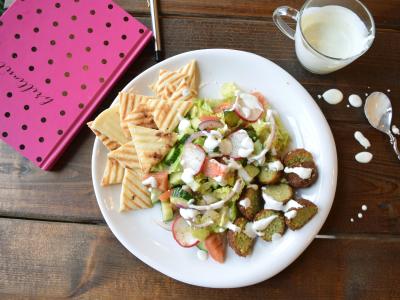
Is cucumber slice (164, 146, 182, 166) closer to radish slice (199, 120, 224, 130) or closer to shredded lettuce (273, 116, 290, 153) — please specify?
radish slice (199, 120, 224, 130)

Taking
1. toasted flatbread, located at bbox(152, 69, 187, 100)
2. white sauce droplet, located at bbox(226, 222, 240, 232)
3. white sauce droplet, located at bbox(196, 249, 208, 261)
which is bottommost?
white sauce droplet, located at bbox(196, 249, 208, 261)

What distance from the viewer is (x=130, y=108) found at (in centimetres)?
143

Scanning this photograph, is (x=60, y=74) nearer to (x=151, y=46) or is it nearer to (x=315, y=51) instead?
(x=151, y=46)

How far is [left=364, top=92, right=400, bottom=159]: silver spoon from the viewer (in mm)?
1501

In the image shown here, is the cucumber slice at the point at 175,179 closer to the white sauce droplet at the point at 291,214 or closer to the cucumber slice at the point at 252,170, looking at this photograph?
the cucumber slice at the point at 252,170

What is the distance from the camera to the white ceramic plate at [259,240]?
53.2 inches

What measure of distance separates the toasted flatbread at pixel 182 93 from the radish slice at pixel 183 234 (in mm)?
416

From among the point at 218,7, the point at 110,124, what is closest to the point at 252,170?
the point at 110,124

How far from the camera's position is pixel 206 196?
55.1 inches

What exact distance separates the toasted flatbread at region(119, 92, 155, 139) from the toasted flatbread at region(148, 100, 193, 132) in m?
0.04

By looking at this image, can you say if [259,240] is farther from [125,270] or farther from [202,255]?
[125,270]

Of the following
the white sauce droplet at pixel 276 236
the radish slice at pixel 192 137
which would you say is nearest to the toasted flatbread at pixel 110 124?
the radish slice at pixel 192 137

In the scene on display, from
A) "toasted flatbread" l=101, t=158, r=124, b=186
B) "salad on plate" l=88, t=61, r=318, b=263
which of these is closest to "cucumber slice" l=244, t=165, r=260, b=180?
"salad on plate" l=88, t=61, r=318, b=263

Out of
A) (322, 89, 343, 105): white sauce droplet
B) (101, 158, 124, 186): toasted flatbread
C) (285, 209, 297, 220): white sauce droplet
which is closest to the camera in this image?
(285, 209, 297, 220): white sauce droplet
